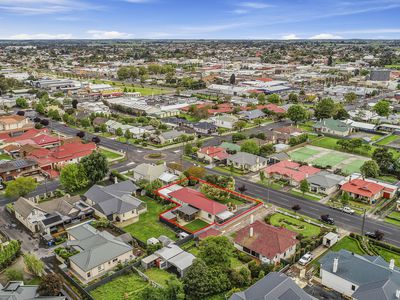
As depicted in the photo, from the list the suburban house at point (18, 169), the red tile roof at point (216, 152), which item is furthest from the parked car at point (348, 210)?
the suburban house at point (18, 169)

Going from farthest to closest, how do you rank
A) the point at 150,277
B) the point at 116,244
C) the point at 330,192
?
the point at 330,192, the point at 116,244, the point at 150,277

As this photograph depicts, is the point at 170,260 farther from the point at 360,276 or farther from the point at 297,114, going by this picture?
the point at 297,114

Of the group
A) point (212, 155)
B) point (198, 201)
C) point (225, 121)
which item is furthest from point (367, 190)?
point (225, 121)

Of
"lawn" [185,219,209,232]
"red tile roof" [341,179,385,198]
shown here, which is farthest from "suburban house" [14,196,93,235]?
"red tile roof" [341,179,385,198]

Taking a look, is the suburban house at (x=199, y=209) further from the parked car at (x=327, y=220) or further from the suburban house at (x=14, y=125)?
the suburban house at (x=14, y=125)

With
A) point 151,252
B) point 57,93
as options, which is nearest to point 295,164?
point 151,252

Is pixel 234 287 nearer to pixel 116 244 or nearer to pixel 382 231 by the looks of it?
pixel 116 244
